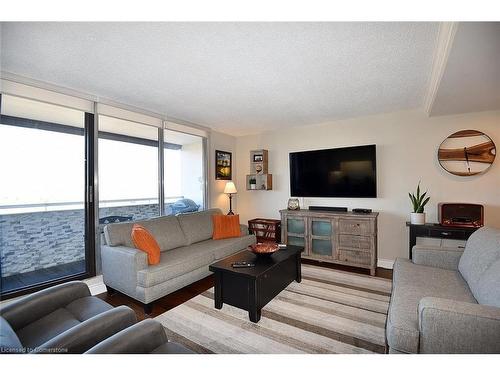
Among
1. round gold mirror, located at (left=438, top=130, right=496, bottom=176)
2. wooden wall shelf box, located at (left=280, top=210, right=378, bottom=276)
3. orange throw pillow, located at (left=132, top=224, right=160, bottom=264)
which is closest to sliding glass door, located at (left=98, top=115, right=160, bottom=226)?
orange throw pillow, located at (left=132, top=224, right=160, bottom=264)

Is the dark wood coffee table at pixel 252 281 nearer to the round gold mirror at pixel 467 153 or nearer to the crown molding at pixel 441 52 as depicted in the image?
the crown molding at pixel 441 52

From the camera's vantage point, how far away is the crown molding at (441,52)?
1479 mm

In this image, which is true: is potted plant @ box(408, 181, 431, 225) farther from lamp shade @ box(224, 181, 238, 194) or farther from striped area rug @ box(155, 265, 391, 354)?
lamp shade @ box(224, 181, 238, 194)

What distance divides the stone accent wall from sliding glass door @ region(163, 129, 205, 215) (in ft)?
1.41

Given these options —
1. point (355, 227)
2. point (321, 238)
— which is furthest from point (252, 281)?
point (355, 227)

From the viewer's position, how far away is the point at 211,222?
12.0ft

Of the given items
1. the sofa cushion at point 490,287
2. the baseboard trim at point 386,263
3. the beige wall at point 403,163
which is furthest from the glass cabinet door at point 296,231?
the sofa cushion at point 490,287

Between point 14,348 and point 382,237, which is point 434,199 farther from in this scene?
point 14,348

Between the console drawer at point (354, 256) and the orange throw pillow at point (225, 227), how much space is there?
5.19 feet

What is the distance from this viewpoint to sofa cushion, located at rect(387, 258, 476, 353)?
4.03ft
